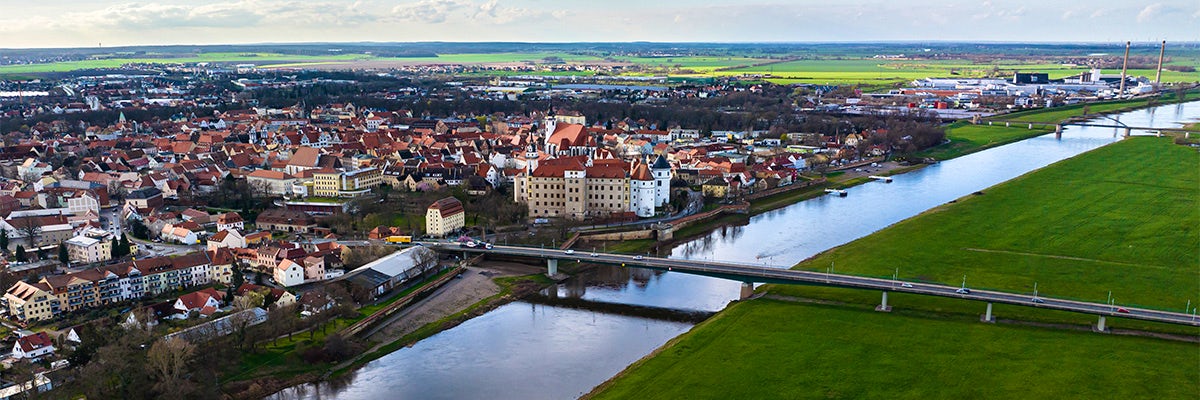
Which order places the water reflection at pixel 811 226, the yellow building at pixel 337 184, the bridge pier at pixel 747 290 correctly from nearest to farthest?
the bridge pier at pixel 747 290 → the water reflection at pixel 811 226 → the yellow building at pixel 337 184

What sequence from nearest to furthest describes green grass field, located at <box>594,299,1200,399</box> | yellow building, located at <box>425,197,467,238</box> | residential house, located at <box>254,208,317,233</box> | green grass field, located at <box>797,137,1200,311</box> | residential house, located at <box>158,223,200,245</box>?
green grass field, located at <box>594,299,1200,399</box> → green grass field, located at <box>797,137,1200,311</box> → residential house, located at <box>158,223,200,245</box> → yellow building, located at <box>425,197,467,238</box> → residential house, located at <box>254,208,317,233</box>

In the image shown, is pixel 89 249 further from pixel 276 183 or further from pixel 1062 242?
pixel 1062 242

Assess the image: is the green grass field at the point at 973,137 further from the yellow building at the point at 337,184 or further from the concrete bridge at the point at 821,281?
the yellow building at the point at 337,184

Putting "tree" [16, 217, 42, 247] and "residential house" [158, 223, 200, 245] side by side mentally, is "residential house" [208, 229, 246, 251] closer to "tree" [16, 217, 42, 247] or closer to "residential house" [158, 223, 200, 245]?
"residential house" [158, 223, 200, 245]

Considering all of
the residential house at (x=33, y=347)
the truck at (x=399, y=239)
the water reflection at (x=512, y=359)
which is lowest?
the water reflection at (x=512, y=359)

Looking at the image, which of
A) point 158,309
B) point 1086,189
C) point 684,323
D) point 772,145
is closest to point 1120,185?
point 1086,189

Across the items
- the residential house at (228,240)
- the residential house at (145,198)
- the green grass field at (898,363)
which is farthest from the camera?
the residential house at (145,198)

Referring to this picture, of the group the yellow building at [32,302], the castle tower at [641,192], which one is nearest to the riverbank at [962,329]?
the castle tower at [641,192]

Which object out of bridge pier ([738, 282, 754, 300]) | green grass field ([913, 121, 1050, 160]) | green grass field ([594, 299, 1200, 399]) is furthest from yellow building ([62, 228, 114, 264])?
green grass field ([913, 121, 1050, 160])

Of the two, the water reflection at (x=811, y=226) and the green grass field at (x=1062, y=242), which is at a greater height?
the green grass field at (x=1062, y=242)
